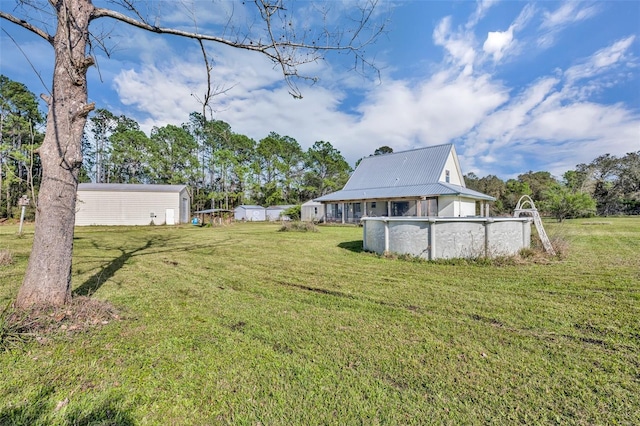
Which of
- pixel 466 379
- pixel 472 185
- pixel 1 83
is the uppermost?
pixel 1 83

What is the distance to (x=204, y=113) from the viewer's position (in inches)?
148

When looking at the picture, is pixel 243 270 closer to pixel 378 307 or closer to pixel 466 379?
pixel 378 307

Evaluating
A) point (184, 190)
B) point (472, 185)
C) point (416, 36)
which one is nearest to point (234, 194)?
point (184, 190)

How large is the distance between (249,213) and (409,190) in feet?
76.1

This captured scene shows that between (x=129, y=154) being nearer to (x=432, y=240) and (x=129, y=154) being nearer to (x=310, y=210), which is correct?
(x=310, y=210)

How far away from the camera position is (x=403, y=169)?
82.7 feet

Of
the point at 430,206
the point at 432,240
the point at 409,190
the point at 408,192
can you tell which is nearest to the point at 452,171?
the point at 409,190

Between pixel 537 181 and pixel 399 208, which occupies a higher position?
pixel 537 181

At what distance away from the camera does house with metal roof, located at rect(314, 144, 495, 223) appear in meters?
20.5

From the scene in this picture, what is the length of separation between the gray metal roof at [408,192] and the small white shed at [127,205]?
48.9 feet

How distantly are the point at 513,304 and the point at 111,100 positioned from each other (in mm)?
8191

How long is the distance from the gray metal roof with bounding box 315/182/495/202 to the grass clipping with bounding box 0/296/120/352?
19018 millimetres

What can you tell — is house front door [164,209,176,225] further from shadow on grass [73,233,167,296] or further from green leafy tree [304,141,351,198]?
green leafy tree [304,141,351,198]

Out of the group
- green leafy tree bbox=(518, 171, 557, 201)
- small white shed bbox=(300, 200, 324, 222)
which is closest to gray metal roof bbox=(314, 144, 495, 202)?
small white shed bbox=(300, 200, 324, 222)
